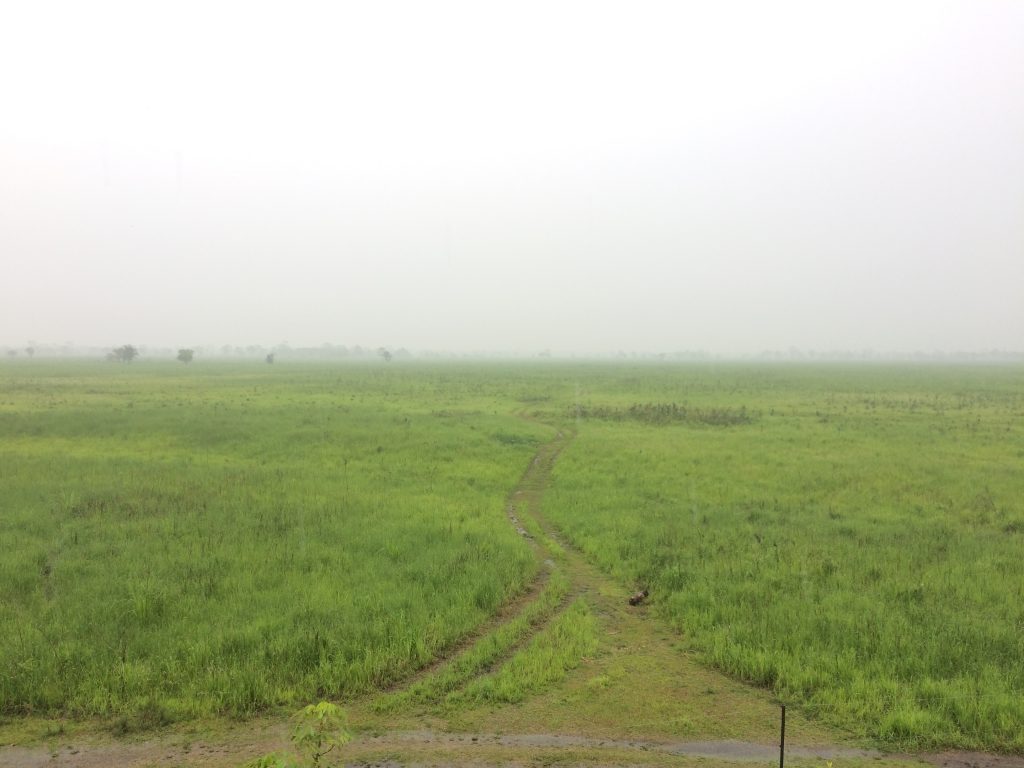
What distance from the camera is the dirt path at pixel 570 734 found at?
21.3ft

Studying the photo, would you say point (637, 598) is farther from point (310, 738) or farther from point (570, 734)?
point (310, 738)

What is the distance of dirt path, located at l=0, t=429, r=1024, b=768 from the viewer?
650 centimetres

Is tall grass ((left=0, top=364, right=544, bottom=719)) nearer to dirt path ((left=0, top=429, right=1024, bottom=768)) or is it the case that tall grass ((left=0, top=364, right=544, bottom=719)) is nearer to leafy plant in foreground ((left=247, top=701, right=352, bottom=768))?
dirt path ((left=0, top=429, right=1024, bottom=768))

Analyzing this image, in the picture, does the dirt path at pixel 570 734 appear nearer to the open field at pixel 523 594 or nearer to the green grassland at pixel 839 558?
the open field at pixel 523 594

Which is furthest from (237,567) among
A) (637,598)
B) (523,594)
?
(637,598)

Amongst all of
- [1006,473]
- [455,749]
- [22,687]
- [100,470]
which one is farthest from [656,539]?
[100,470]

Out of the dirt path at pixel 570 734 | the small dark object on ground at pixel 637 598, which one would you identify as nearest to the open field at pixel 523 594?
the dirt path at pixel 570 734

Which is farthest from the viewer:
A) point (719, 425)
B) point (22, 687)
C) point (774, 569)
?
point (719, 425)

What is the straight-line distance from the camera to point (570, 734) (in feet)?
23.0

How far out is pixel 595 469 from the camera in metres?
22.2

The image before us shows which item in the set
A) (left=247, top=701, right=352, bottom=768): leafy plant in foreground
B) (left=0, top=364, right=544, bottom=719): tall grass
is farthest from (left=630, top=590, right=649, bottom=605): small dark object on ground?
(left=247, top=701, right=352, bottom=768): leafy plant in foreground

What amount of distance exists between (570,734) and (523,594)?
4.34 metres

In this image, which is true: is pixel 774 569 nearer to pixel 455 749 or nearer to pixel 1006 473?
pixel 455 749

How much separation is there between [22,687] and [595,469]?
17599 mm
